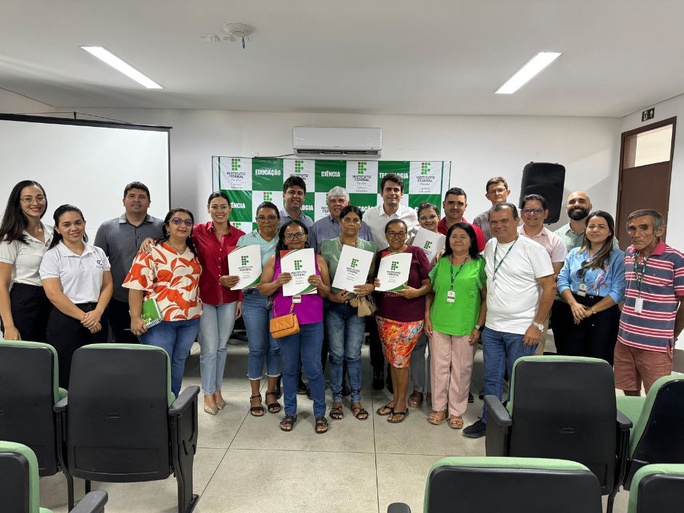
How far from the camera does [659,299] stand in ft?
8.05

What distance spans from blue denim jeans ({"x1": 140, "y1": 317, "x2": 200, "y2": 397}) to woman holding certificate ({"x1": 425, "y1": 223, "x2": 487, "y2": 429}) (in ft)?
5.37

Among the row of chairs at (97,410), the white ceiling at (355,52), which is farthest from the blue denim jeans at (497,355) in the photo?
the white ceiling at (355,52)

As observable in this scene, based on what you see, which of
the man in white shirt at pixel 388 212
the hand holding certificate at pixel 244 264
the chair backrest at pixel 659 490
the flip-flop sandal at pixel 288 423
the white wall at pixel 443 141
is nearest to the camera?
the chair backrest at pixel 659 490

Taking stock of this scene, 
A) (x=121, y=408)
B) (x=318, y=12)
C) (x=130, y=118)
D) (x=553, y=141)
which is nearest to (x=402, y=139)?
(x=553, y=141)

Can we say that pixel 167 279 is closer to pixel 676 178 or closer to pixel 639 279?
pixel 639 279

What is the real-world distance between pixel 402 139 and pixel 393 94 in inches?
46.3

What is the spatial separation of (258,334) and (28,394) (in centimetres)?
142

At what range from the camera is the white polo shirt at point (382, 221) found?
3.60m

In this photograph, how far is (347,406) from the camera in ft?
10.7

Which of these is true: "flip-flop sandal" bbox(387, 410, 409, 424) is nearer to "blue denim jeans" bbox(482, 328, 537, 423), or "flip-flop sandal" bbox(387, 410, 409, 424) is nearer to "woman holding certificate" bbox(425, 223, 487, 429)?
"woman holding certificate" bbox(425, 223, 487, 429)

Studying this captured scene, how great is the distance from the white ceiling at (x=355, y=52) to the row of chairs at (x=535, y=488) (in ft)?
8.99

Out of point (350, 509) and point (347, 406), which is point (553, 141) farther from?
point (350, 509)

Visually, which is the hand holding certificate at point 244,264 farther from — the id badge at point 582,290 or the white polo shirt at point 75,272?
the id badge at point 582,290

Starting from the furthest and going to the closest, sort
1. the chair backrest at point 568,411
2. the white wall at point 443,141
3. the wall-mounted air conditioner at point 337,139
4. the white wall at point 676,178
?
1. the white wall at point 443,141
2. the wall-mounted air conditioner at point 337,139
3. the white wall at point 676,178
4. the chair backrest at point 568,411
